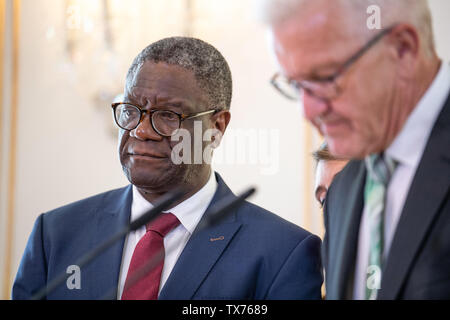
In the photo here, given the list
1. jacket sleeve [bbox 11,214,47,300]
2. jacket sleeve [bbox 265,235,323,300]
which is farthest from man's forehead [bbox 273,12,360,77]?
jacket sleeve [bbox 11,214,47,300]

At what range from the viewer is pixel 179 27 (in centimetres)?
299

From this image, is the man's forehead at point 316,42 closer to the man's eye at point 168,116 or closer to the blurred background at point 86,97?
the man's eye at point 168,116

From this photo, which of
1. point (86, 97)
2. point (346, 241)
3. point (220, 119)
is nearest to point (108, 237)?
point (220, 119)

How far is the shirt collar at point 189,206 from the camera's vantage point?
1.48 metres

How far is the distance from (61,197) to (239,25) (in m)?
1.22

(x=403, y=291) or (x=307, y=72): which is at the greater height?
(x=307, y=72)

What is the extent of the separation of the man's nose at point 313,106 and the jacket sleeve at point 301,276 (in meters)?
0.46

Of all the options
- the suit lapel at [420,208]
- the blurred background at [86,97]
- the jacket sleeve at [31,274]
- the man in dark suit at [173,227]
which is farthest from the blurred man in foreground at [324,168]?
the blurred background at [86,97]

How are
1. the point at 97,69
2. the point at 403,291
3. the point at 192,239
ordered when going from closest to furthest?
the point at 403,291
the point at 192,239
the point at 97,69

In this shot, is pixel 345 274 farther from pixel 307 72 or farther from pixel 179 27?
pixel 179 27

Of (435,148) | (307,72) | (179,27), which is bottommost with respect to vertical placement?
(435,148)

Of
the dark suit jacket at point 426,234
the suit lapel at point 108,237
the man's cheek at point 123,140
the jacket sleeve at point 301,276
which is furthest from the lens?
the man's cheek at point 123,140

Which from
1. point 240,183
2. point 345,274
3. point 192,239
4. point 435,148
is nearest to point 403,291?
point 345,274

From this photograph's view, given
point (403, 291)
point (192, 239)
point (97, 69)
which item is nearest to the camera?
point (403, 291)
